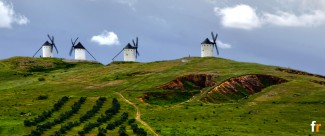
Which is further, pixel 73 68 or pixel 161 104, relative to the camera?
pixel 73 68

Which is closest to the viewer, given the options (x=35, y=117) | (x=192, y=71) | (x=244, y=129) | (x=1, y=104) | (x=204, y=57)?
(x=244, y=129)

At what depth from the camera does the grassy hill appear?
85500 millimetres

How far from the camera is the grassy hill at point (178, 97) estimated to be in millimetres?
85500

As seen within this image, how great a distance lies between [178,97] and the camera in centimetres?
12006

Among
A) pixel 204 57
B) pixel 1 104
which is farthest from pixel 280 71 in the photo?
pixel 1 104

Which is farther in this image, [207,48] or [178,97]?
[207,48]

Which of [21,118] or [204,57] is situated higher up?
[204,57]

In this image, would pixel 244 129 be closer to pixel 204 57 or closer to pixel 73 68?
pixel 204 57

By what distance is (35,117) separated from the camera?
92.5m

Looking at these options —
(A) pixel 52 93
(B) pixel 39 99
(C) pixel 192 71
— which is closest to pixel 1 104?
(B) pixel 39 99

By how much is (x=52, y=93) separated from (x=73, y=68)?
63052 millimetres

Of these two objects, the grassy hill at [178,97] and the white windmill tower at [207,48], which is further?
the white windmill tower at [207,48]

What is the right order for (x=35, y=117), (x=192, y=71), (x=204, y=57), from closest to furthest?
1. (x=35, y=117)
2. (x=192, y=71)
3. (x=204, y=57)

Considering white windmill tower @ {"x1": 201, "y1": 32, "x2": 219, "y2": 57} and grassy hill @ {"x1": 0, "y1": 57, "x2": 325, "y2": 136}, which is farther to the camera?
white windmill tower @ {"x1": 201, "y1": 32, "x2": 219, "y2": 57}
